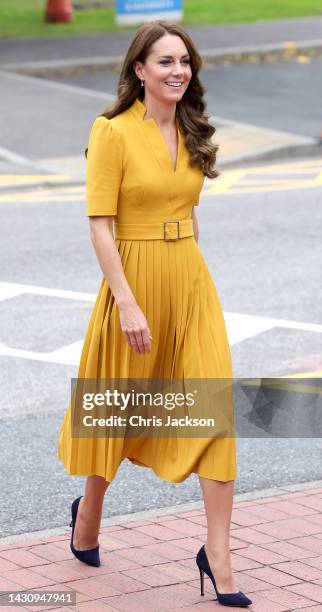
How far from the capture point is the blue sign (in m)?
27.8

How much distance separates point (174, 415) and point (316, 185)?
10723 mm

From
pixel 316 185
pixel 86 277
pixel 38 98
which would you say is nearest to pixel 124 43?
pixel 38 98

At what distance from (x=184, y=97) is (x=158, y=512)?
191cm

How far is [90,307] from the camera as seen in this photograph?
33.5 feet

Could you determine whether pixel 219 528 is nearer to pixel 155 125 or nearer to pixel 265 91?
pixel 155 125

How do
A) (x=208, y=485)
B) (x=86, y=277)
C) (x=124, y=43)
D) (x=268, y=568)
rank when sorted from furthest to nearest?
(x=124, y=43) → (x=86, y=277) → (x=268, y=568) → (x=208, y=485)

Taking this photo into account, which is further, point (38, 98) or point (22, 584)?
point (38, 98)

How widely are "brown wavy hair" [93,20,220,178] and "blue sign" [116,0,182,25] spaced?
74.1 feet

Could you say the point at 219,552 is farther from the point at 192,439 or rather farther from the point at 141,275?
the point at 141,275

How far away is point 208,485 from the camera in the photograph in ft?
16.8

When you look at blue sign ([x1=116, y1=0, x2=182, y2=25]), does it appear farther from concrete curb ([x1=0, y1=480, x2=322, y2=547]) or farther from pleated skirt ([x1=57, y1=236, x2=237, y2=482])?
pleated skirt ([x1=57, y1=236, x2=237, y2=482])

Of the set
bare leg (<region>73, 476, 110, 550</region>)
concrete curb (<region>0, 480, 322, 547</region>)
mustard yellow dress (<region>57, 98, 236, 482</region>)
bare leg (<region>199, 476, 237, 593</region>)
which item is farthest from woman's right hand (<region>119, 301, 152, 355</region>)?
concrete curb (<region>0, 480, 322, 547</region>)

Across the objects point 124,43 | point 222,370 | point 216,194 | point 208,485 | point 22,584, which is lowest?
point 22,584

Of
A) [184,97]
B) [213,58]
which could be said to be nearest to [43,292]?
[184,97]
